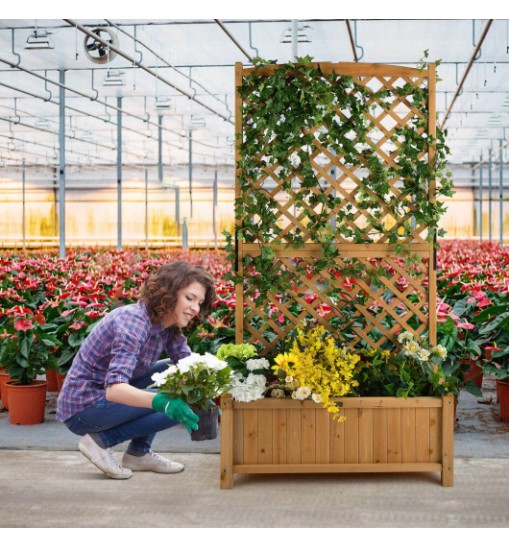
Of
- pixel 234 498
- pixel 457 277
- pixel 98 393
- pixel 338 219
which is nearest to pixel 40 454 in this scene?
pixel 98 393

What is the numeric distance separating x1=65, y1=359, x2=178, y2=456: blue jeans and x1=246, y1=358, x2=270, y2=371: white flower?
397 mm

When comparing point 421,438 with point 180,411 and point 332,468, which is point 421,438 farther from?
point 180,411

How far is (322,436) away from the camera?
342 centimetres

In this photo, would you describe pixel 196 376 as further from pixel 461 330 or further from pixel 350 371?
pixel 461 330

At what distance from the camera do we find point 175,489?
3.35 m

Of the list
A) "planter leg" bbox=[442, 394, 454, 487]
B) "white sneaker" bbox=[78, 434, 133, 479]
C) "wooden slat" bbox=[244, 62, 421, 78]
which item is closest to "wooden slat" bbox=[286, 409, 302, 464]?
"planter leg" bbox=[442, 394, 454, 487]

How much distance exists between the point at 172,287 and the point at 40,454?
130 centimetres

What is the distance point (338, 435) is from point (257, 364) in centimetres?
45

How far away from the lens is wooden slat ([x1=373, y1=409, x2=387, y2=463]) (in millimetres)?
3420

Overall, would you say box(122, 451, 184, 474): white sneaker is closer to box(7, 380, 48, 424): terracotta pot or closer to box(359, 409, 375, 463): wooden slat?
box(359, 409, 375, 463): wooden slat

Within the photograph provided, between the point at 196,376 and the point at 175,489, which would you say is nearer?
the point at 196,376

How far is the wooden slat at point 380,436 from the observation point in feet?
11.2

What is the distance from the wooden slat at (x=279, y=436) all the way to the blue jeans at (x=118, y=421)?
431 millimetres

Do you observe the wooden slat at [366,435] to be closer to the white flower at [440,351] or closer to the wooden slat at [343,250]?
the white flower at [440,351]
